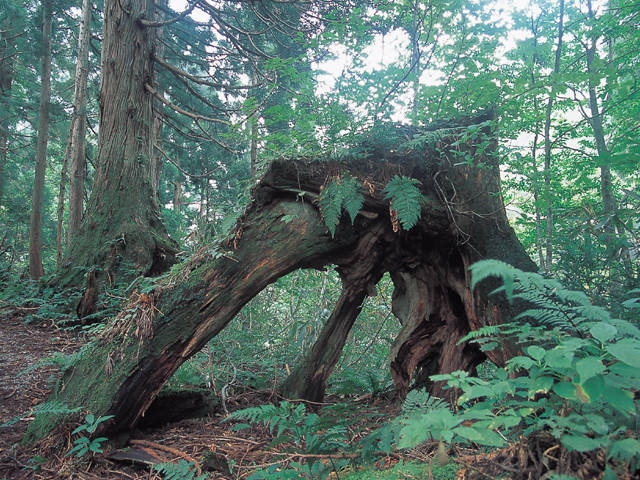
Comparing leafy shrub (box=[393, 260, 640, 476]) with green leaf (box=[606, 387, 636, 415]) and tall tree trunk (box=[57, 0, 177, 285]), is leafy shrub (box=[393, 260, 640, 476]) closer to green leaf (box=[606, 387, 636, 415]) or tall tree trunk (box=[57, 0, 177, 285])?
green leaf (box=[606, 387, 636, 415])

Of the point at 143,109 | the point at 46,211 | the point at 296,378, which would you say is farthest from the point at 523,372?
the point at 46,211

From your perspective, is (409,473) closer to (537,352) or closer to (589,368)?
(537,352)

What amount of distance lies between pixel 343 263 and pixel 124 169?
4.99m

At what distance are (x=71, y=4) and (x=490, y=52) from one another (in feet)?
42.4

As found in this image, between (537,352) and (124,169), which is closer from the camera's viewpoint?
(537,352)

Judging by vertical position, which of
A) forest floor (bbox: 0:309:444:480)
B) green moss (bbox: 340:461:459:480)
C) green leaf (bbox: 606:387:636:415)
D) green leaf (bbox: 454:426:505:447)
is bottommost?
forest floor (bbox: 0:309:444:480)

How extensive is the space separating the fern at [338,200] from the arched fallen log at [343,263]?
0.12m

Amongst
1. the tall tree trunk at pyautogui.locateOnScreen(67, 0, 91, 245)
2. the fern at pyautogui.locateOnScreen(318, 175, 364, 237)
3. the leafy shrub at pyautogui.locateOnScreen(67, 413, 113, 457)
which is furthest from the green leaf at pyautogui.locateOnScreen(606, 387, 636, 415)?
the tall tree trunk at pyautogui.locateOnScreen(67, 0, 91, 245)

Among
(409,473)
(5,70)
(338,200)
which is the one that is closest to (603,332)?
(409,473)

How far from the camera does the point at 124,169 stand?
686 centimetres

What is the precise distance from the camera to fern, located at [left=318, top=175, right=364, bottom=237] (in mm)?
3221

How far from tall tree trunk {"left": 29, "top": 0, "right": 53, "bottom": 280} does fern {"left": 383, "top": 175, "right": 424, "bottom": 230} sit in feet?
32.0

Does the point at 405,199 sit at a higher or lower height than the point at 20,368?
higher

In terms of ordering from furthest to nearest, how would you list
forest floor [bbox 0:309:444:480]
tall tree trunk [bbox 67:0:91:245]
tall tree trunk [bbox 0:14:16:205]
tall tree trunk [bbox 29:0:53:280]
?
tall tree trunk [bbox 0:14:16:205] → tall tree trunk [bbox 67:0:91:245] → tall tree trunk [bbox 29:0:53:280] → forest floor [bbox 0:309:444:480]
